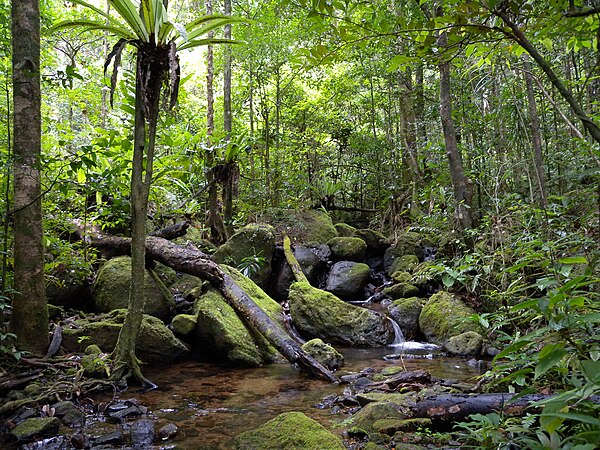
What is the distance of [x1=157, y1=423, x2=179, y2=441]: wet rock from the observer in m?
3.61

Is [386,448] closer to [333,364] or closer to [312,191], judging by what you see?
[333,364]

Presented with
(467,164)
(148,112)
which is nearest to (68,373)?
(148,112)

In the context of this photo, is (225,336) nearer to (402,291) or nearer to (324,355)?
(324,355)

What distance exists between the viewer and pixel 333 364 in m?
5.71

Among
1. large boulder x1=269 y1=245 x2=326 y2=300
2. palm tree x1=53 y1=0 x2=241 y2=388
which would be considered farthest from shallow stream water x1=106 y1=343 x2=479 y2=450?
large boulder x1=269 y1=245 x2=326 y2=300

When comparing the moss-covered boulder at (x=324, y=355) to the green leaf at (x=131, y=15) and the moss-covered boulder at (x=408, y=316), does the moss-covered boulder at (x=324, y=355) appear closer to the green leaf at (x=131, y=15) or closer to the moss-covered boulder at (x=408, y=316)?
the moss-covered boulder at (x=408, y=316)

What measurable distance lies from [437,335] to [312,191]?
7834 mm

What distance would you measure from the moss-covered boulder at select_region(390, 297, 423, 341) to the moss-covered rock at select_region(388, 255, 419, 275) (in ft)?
7.84

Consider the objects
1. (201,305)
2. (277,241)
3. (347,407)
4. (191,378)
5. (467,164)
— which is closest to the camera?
(347,407)

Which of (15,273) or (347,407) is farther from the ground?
(15,273)

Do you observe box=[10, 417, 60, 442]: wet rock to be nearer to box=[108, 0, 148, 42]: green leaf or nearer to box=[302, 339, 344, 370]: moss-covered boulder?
box=[302, 339, 344, 370]: moss-covered boulder

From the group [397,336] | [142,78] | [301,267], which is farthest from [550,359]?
[301,267]

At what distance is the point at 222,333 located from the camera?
5.98 m

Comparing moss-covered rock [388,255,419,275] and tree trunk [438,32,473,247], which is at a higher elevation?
tree trunk [438,32,473,247]
